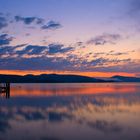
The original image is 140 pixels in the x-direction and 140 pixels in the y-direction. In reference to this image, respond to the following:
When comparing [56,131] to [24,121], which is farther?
[24,121]

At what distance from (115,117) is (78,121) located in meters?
3.79

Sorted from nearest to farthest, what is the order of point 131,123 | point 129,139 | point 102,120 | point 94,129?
point 129,139
point 94,129
point 131,123
point 102,120

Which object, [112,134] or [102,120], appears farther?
[102,120]

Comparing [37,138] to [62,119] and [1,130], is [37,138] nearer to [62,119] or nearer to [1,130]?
[1,130]

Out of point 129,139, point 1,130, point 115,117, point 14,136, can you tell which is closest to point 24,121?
point 1,130

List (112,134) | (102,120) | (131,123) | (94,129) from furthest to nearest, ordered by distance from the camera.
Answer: (102,120), (131,123), (94,129), (112,134)

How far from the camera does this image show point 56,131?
1884 cm

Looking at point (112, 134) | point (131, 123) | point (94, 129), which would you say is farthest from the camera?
point (131, 123)

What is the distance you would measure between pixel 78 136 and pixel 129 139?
3.05 meters

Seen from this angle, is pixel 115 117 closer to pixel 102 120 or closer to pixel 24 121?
pixel 102 120

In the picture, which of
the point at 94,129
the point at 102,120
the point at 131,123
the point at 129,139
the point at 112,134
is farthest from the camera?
the point at 102,120

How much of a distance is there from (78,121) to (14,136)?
7317 mm

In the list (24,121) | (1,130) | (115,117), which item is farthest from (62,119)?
(1,130)

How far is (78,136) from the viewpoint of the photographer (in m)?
17.3
